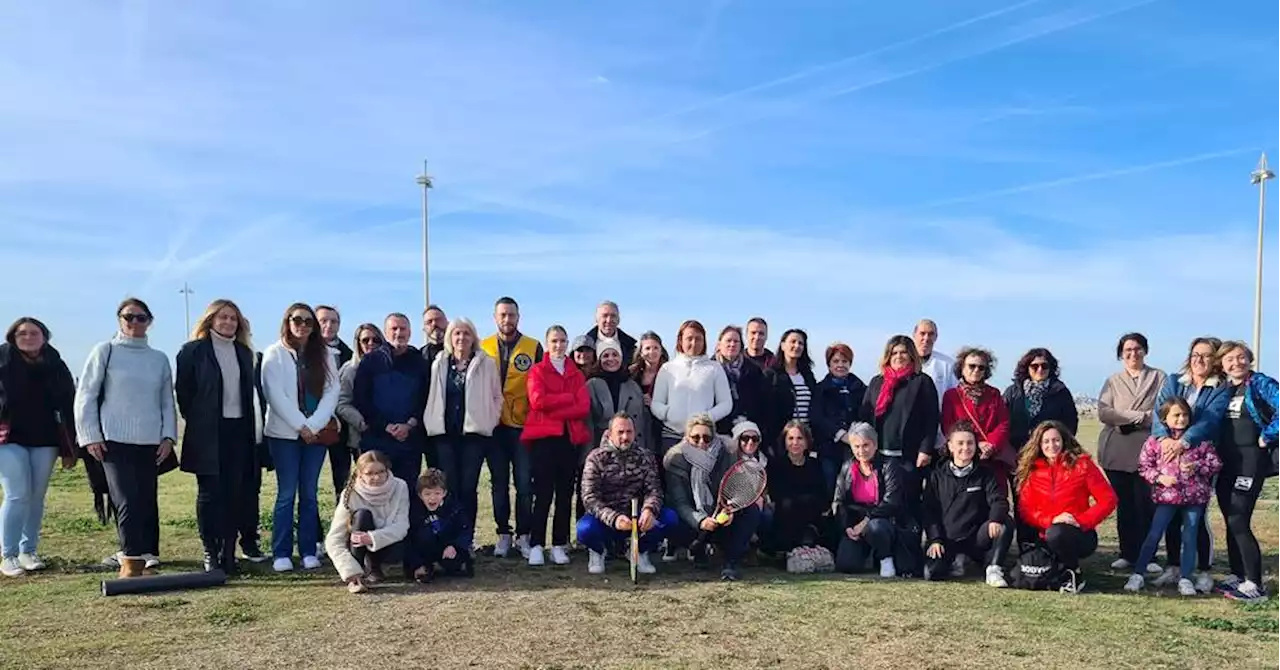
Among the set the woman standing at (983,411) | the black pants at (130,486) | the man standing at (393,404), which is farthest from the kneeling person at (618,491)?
the black pants at (130,486)

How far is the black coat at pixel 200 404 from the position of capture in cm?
786

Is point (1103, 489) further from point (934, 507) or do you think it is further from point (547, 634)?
point (547, 634)

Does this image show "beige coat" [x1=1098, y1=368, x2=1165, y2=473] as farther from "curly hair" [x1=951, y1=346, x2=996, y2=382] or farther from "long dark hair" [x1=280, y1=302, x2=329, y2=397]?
"long dark hair" [x1=280, y1=302, x2=329, y2=397]

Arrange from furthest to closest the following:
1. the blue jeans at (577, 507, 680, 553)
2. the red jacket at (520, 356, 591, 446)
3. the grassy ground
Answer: the red jacket at (520, 356, 591, 446) < the blue jeans at (577, 507, 680, 553) < the grassy ground

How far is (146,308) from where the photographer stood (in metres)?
8.02

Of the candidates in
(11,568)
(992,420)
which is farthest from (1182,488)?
(11,568)

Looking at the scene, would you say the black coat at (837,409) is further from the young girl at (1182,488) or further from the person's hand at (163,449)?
the person's hand at (163,449)

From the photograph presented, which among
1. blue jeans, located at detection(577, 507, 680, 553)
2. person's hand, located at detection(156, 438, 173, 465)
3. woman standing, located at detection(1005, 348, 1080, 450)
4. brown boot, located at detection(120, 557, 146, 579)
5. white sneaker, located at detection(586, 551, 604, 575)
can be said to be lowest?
white sneaker, located at detection(586, 551, 604, 575)

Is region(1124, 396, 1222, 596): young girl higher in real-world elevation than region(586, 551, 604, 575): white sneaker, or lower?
higher

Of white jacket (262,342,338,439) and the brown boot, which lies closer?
the brown boot

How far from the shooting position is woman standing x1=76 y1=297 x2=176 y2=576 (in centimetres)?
765

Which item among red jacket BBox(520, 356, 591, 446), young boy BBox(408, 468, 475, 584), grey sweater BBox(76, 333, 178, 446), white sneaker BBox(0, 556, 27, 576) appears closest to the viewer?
grey sweater BBox(76, 333, 178, 446)

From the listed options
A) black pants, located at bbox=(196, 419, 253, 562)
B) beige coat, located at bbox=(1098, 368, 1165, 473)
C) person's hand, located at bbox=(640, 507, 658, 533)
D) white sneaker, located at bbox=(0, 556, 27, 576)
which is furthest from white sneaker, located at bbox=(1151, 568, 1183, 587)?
white sneaker, located at bbox=(0, 556, 27, 576)

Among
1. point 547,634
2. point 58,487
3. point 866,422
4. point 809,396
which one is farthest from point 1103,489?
point 58,487
